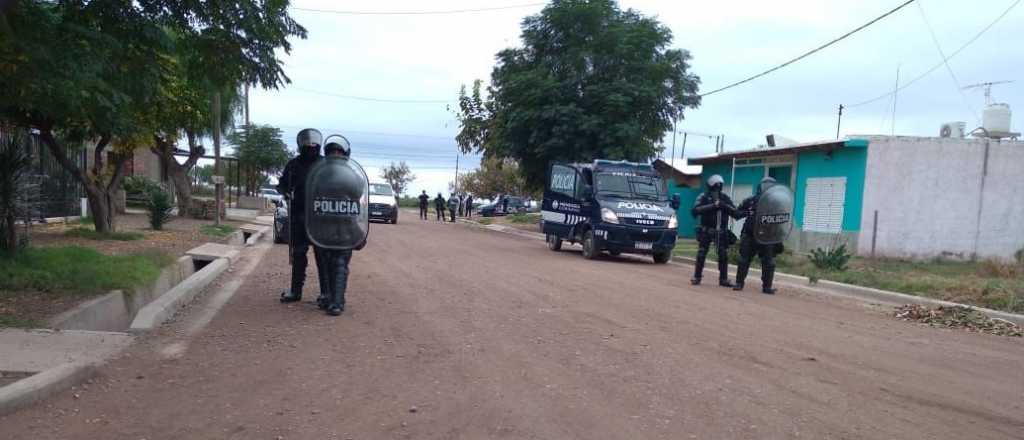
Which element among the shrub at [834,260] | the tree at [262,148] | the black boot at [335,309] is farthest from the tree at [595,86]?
the tree at [262,148]

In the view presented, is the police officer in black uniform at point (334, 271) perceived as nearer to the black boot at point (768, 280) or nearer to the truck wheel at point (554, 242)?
the black boot at point (768, 280)

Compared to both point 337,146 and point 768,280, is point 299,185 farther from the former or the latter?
point 768,280

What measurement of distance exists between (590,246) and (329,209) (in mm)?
9733

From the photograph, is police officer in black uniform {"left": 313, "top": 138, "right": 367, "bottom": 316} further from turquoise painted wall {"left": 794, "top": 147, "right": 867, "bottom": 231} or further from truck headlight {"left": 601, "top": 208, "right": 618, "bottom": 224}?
turquoise painted wall {"left": 794, "top": 147, "right": 867, "bottom": 231}

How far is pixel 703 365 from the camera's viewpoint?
588 centimetres

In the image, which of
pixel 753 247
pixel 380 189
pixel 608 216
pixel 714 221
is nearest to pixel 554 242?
pixel 608 216

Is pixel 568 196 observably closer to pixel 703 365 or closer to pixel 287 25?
pixel 287 25

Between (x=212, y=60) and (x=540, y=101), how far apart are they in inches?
638

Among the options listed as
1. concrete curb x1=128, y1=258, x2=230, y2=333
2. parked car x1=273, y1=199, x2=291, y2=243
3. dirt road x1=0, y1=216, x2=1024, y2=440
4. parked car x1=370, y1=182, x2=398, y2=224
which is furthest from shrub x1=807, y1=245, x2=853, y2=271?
parked car x1=370, y1=182, x2=398, y2=224

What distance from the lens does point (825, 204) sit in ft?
65.1

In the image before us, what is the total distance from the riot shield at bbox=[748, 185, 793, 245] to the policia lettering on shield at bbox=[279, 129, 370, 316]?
20.2ft

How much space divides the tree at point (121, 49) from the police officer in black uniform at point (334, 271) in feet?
6.29

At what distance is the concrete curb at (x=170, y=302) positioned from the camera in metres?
6.93

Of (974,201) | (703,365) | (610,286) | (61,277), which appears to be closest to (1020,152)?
(974,201)
